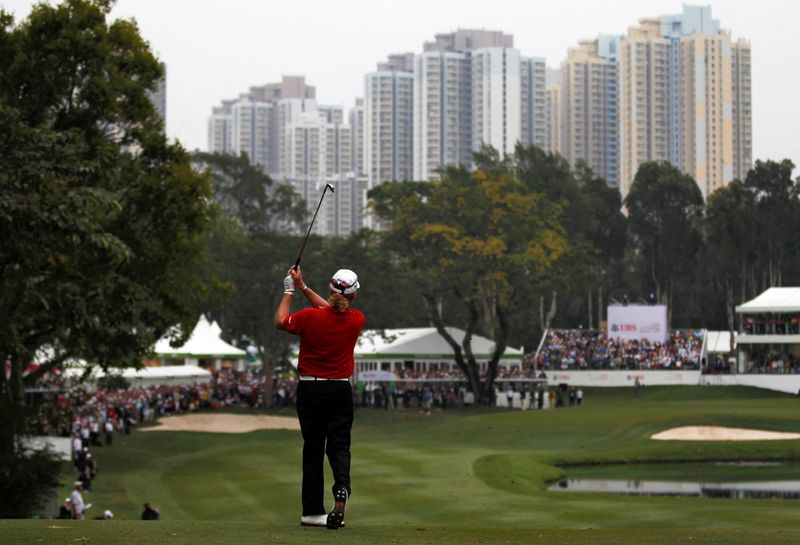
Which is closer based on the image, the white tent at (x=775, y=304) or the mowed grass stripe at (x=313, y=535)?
the mowed grass stripe at (x=313, y=535)

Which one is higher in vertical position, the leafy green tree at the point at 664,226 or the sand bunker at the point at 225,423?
the leafy green tree at the point at 664,226

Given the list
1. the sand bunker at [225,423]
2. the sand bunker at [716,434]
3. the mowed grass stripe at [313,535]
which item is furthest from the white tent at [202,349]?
the mowed grass stripe at [313,535]

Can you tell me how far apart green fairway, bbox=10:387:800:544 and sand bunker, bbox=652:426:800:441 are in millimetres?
1016

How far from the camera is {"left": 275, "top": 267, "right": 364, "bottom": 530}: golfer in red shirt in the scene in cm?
1325

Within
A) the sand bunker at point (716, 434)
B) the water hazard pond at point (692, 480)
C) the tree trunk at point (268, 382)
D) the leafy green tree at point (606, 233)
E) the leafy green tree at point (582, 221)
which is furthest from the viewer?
the leafy green tree at point (606, 233)

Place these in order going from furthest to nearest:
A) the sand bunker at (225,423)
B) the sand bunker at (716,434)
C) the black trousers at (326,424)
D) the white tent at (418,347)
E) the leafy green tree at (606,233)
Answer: the leafy green tree at (606,233) < the white tent at (418,347) < the sand bunker at (225,423) < the sand bunker at (716,434) < the black trousers at (326,424)

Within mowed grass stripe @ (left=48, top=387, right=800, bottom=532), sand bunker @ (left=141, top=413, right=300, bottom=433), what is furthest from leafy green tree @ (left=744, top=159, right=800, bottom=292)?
sand bunker @ (left=141, top=413, right=300, bottom=433)

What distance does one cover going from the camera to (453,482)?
39719mm

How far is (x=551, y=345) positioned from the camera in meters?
94.7

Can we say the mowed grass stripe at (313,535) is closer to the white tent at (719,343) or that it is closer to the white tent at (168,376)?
the white tent at (168,376)

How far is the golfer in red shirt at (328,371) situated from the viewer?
13250 millimetres

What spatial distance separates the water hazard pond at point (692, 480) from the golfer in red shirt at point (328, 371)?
2450 centimetres

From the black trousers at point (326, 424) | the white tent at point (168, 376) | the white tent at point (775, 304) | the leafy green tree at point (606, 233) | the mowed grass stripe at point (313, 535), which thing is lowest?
the mowed grass stripe at point (313, 535)

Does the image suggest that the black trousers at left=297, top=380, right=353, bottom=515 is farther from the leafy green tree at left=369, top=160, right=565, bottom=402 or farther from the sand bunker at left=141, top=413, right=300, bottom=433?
the leafy green tree at left=369, top=160, right=565, bottom=402
